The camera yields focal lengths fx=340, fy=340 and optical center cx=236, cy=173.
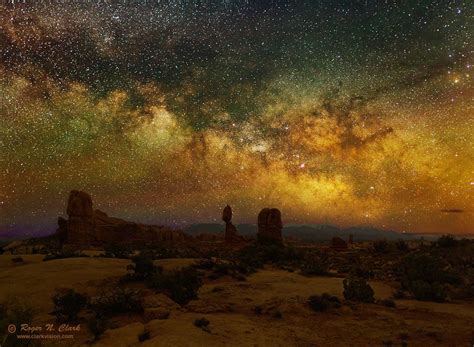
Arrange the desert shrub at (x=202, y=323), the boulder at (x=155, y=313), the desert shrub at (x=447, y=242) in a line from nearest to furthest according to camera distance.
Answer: the desert shrub at (x=202, y=323) → the boulder at (x=155, y=313) → the desert shrub at (x=447, y=242)

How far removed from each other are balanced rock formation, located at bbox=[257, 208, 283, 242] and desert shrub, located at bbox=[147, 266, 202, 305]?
3739 centimetres

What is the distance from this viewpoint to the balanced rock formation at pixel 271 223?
5441 centimetres

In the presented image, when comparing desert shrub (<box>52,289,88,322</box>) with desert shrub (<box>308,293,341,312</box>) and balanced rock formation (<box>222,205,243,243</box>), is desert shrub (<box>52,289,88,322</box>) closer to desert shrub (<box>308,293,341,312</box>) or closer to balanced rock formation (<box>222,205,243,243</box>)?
desert shrub (<box>308,293,341,312</box>)

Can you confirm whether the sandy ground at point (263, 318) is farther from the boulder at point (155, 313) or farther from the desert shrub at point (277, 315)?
the boulder at point (155, 313)

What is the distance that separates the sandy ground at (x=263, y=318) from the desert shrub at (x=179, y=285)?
52 centimetres

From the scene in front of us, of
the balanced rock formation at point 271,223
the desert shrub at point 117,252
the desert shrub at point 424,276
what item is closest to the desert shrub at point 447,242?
the balanced rock formation at point 271,223

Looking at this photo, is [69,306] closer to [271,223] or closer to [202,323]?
[202,323]

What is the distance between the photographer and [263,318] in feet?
43.7

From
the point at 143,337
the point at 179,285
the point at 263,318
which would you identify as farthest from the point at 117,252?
the point at 143,337

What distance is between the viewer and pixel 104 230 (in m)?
67.9

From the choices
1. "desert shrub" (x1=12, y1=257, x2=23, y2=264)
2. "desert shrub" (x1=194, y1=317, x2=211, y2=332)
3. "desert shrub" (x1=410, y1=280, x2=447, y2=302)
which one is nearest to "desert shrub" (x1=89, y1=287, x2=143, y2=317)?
"desert shrub" (x1=194, y1=317, x2=211, y2=332)

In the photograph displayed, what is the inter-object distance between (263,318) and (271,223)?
1651 inches

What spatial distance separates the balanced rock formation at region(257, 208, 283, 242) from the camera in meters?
54.4

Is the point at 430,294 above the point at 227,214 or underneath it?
underneath
